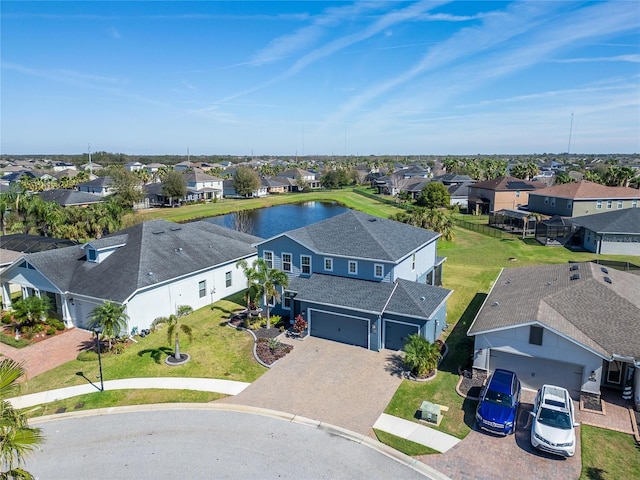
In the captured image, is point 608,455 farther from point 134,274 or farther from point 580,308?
point 134,274

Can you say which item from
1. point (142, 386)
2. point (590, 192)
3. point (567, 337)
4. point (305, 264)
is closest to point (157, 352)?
point (142, 386)

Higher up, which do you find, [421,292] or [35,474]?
[421,292]

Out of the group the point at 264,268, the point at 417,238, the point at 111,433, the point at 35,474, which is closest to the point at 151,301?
the point at 264,268

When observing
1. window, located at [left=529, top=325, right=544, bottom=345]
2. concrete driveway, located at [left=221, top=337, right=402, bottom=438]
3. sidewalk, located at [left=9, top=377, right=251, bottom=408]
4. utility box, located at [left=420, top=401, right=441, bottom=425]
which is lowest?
sidewalk, located at [left=9, top=377, right=251, bottom=408]

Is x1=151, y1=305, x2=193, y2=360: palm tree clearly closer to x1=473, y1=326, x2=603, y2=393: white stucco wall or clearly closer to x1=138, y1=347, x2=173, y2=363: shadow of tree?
x1=138, y1=347, x2=173, y2=363: shadow of tree

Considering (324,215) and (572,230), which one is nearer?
(572,230)

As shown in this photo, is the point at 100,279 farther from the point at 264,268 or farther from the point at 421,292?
the point at 421,292

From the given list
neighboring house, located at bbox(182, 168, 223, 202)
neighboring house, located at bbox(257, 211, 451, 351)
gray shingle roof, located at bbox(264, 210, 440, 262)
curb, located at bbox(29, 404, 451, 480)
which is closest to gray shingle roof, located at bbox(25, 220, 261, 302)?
neighboring house, located at bbox(257, 211, 451, 351)
